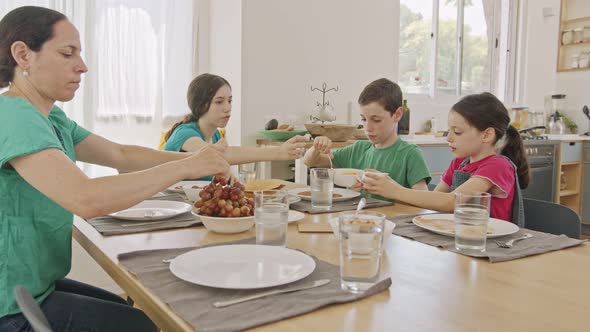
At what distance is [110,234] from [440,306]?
2.61 feet

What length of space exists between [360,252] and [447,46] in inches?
177

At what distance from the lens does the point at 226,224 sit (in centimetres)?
117

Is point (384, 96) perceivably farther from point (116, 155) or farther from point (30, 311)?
point (30, 311)

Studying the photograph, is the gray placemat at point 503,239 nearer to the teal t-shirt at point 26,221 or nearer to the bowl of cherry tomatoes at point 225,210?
the bowl of cherry tomatoes at point 225,210

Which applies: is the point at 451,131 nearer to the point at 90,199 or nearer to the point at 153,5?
the point at 90,199

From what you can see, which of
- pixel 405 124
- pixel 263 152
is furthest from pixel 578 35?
pixel 263 152

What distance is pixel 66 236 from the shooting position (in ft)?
3.84

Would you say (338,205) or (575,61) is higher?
(575,61)

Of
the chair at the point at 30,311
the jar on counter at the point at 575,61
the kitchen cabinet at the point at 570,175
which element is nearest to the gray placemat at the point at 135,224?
the chair at the point at 30,311

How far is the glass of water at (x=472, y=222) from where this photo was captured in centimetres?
104

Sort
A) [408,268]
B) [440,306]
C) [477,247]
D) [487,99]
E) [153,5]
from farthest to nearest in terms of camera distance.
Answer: [153,5] < [487,99] < [477,247] < [408,268] < [440,306]

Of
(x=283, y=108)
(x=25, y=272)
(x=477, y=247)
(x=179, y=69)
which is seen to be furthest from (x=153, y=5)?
(x=477, y=247)

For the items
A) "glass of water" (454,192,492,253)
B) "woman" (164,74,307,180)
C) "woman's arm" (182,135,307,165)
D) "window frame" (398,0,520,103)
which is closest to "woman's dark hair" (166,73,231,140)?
"woman" (164,74,307,180)

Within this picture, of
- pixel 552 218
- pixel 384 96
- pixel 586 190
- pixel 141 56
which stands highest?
pixel 141 56
